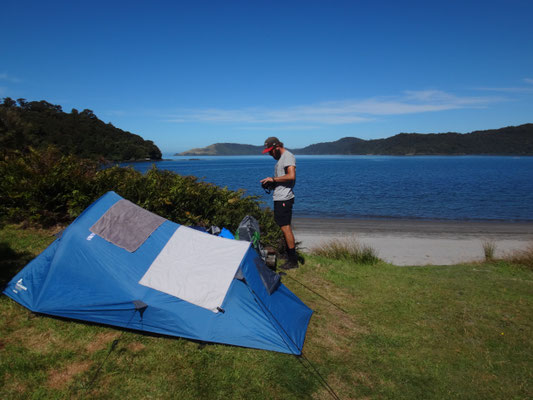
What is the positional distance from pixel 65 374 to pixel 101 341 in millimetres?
575

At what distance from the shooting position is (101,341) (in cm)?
391

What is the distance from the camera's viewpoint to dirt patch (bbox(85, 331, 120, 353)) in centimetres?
377

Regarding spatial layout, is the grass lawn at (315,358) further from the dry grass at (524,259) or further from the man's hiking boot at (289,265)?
the dry grass at (524,259)

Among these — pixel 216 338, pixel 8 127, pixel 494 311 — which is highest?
pixel 8 127

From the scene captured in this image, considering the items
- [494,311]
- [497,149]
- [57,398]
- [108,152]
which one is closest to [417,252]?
[494,311]

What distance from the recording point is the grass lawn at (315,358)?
3.28 meters

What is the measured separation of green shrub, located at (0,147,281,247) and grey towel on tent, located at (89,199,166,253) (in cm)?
311

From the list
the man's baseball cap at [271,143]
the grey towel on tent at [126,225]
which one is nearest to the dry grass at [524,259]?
the man's baseball cap at [271,143]

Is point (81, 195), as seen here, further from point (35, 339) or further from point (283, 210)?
point (283, 210)

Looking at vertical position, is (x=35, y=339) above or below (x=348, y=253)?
above

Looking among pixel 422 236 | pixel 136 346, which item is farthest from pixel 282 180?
pixel 422 236

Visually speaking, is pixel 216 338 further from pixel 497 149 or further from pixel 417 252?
pixel 497 149

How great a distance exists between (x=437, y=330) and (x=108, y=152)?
75098mm

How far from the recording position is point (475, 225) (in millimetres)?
20812
